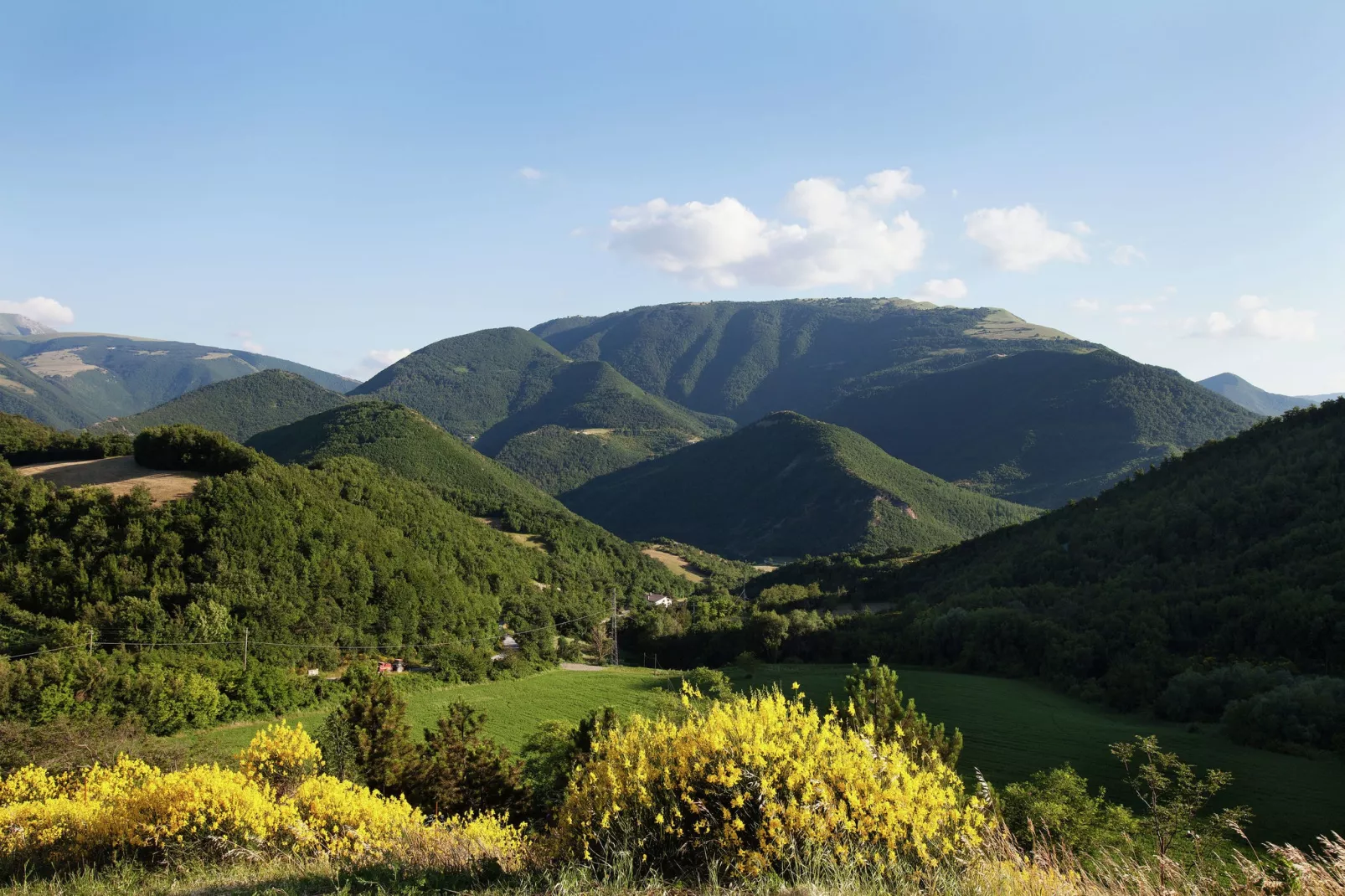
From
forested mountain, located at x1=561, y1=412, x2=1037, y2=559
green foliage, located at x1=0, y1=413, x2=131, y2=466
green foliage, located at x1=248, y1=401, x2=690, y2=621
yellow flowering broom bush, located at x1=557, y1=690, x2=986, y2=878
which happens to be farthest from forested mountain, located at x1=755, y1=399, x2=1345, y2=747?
green foliage, located at x1=0, y1=413, x2=131, y2=466

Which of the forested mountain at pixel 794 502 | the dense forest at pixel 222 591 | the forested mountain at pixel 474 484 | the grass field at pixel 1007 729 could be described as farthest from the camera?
the forested mountain at pixel 794 502

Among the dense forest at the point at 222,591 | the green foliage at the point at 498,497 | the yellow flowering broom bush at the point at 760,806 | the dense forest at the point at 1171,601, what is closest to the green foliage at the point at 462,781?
the yellow flowering broom bush at the point at 760,806

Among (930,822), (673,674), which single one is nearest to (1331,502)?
(673,674)

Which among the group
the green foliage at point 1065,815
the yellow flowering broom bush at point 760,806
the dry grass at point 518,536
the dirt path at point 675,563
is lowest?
the dirt path at point 675,563

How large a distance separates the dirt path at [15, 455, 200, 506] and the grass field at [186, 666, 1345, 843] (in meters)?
20.8

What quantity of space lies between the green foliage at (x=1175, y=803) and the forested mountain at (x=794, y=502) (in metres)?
95.5

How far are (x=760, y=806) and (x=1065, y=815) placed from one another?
39.2 feet

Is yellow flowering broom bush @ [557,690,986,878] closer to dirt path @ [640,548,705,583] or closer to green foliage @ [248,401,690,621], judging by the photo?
green foliage @ [248,401,690,621]

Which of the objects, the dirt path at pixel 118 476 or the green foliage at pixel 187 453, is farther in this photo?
the green foliage at pixel 187 453

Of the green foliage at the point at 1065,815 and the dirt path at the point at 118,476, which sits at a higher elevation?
the dirt path at the point at 118,476

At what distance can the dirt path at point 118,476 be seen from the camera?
46.9m

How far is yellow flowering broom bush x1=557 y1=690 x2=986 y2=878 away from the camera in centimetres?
698

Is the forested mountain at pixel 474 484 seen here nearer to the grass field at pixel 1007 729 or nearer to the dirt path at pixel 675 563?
the dirt path at pixel 675 563

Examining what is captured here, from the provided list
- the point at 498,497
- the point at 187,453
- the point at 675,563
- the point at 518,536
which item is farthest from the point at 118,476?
the point at 675,563
